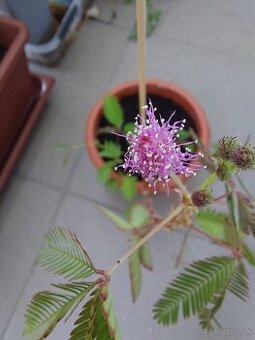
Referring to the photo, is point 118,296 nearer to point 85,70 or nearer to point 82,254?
point 82,254

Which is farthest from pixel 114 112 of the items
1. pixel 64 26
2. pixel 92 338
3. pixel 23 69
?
pixel 92 338

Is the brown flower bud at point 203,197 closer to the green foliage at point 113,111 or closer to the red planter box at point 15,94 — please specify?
the green foliage at point 113,111

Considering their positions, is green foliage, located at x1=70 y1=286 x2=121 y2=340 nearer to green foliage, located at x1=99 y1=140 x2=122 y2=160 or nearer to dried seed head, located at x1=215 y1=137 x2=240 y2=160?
dried seed head, located at x1=215 y1=137 x2=240 y2=160

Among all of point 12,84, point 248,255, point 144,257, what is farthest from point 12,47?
point 248,255

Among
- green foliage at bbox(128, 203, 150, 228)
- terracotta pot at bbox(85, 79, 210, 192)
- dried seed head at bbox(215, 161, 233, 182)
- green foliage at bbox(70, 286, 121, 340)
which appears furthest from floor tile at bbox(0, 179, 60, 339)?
dried seed head at bbox(215, 161, 233, 182)

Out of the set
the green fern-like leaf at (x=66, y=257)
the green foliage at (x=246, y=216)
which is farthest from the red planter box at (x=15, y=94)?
the green foliage at (x=246, y=216)

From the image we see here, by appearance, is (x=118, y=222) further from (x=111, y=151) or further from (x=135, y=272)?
(x=111, y=151)
